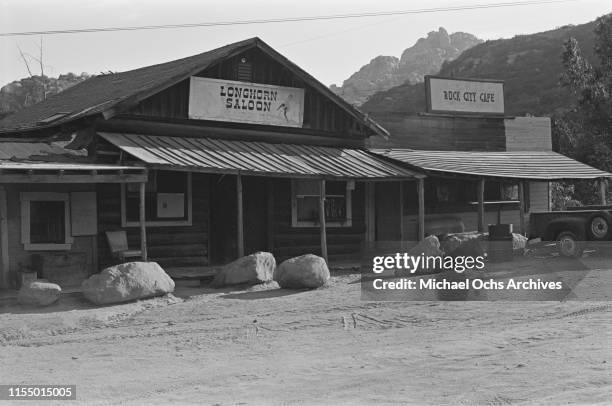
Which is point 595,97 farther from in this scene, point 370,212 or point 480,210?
point 370,212

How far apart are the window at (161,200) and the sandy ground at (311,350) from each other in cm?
337

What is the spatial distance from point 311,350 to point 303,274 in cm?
474

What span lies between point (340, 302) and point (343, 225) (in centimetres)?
679

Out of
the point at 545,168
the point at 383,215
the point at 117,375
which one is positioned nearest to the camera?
the point at 117,375

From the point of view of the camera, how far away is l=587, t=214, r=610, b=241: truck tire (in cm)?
1833

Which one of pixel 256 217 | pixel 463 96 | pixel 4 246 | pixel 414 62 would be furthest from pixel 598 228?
pixel 414 62

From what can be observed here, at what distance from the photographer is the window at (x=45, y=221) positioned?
49.5 ft

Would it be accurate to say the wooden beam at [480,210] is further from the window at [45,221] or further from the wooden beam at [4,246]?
the wooden beam at [4,246]

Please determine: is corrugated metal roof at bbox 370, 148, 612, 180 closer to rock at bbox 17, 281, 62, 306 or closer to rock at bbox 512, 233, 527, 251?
rock at bbox 512, 233, 527, 251

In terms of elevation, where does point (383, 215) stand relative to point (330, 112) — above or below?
below

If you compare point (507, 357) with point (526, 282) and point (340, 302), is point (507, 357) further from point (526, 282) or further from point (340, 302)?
point (526, 282)

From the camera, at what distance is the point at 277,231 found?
18891 mm

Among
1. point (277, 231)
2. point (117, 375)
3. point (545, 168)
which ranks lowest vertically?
point (117, 375)

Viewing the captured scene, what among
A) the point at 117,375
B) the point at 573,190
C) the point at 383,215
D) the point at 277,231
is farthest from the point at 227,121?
the point at 573,190
